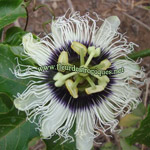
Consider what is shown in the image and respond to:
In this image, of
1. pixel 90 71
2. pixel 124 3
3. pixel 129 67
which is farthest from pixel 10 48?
pixel 124 3

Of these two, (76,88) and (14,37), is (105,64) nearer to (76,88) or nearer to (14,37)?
(76,88)

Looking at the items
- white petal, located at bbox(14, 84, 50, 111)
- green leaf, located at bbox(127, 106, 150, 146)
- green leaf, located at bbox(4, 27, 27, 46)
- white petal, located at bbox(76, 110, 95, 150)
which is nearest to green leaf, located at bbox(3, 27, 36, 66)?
green leaf, located at bbox(4, 27, 27, 46)

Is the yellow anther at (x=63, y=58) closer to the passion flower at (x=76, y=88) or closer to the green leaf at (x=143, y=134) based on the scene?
the passion flower at (x=76, y=88)

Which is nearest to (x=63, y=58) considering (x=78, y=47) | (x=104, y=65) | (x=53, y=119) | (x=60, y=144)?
(x=78, y=47)

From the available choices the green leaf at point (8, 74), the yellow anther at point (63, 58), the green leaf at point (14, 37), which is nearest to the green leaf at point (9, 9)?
the green leaf at point (14, 37)

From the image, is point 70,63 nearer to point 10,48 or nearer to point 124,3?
point 10,48

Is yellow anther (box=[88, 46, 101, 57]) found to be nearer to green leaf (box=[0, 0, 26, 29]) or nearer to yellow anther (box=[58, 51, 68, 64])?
yellow anther (box=[58, 51, 68, 64])
